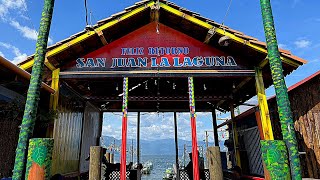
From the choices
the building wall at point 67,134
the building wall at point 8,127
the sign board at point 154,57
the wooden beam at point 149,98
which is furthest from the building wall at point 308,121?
the building wall at point 8,127

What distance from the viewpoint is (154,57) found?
9.33 meters

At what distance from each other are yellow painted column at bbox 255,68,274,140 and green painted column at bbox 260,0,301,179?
528cm

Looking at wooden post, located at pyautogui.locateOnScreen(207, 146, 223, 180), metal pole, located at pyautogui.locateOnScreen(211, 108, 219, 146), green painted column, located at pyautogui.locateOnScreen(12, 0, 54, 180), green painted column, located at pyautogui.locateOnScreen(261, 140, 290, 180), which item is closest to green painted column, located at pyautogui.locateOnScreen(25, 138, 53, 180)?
green painted column, located at pyautogui.locateOnScreen(12, 0, 54, 180)

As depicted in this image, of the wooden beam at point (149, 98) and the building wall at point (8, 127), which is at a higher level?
the wooden beam at point (149, 98)

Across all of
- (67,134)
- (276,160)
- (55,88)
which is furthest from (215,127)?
(276,160)

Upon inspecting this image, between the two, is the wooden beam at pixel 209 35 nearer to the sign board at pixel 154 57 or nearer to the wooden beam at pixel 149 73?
the sign board at pixel 154 57

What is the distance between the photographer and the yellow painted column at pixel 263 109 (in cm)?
842

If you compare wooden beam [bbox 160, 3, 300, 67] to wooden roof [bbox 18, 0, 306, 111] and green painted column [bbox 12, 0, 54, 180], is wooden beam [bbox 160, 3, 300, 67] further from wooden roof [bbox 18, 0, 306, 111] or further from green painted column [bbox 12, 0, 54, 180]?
green painted column [bbox 12, 0, 54, 180]

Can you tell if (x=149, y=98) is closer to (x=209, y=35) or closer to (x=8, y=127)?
(x=209, y=35)

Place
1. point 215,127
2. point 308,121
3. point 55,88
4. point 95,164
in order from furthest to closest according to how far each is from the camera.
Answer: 1. point 215,127
2. point 55,88
3. point 308,121
4. point 95,164

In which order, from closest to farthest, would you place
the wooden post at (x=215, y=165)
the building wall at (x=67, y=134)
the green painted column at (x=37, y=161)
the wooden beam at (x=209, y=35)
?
the green painted column at (x=37, y=161) < the wooden post at (x=215, y=165) < the building wall at (x=67, y=134) < the wooden beam at (x=209, y=35)

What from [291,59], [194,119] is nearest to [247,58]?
[291,59]

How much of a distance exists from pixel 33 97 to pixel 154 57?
18.8ft

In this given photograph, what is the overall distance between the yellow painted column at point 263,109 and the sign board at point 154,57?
622 mm
